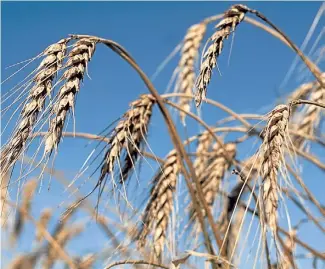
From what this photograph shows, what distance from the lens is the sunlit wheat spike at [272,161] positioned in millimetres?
1023

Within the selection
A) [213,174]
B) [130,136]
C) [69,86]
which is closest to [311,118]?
[213,174]

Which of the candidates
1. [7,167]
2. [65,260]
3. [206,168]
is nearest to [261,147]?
[7,167]

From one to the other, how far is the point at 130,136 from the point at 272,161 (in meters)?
0.73

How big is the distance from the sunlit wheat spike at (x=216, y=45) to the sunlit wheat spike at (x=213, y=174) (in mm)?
881

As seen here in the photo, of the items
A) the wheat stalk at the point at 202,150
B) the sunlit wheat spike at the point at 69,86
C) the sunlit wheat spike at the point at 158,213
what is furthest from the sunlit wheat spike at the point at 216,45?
the wheat stalk at the point at 202,150

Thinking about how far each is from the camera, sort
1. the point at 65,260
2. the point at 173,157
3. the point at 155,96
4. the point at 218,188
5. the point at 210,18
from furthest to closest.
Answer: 1. the point at 210,18
2. the point at 65,260
3. the point at 218,188
4. the point at 173,157
5. the point at 155,96

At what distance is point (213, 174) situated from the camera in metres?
2.40

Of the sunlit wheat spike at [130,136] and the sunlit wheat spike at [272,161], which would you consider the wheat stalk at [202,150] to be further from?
the sunlit wheat spike at [272,161]

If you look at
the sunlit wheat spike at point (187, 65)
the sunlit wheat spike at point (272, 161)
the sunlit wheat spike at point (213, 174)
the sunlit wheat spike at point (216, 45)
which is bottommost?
the sunlit wheat spike at point (272, 161)

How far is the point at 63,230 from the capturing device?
2998 mm

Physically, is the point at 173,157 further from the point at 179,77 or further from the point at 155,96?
the point at 179,77

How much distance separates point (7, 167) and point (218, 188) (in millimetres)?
1248

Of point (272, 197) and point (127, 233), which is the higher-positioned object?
point (127, 233)

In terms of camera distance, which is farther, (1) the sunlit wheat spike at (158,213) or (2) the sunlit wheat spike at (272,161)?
(1) the sunlit wheat spike at (158,213)
